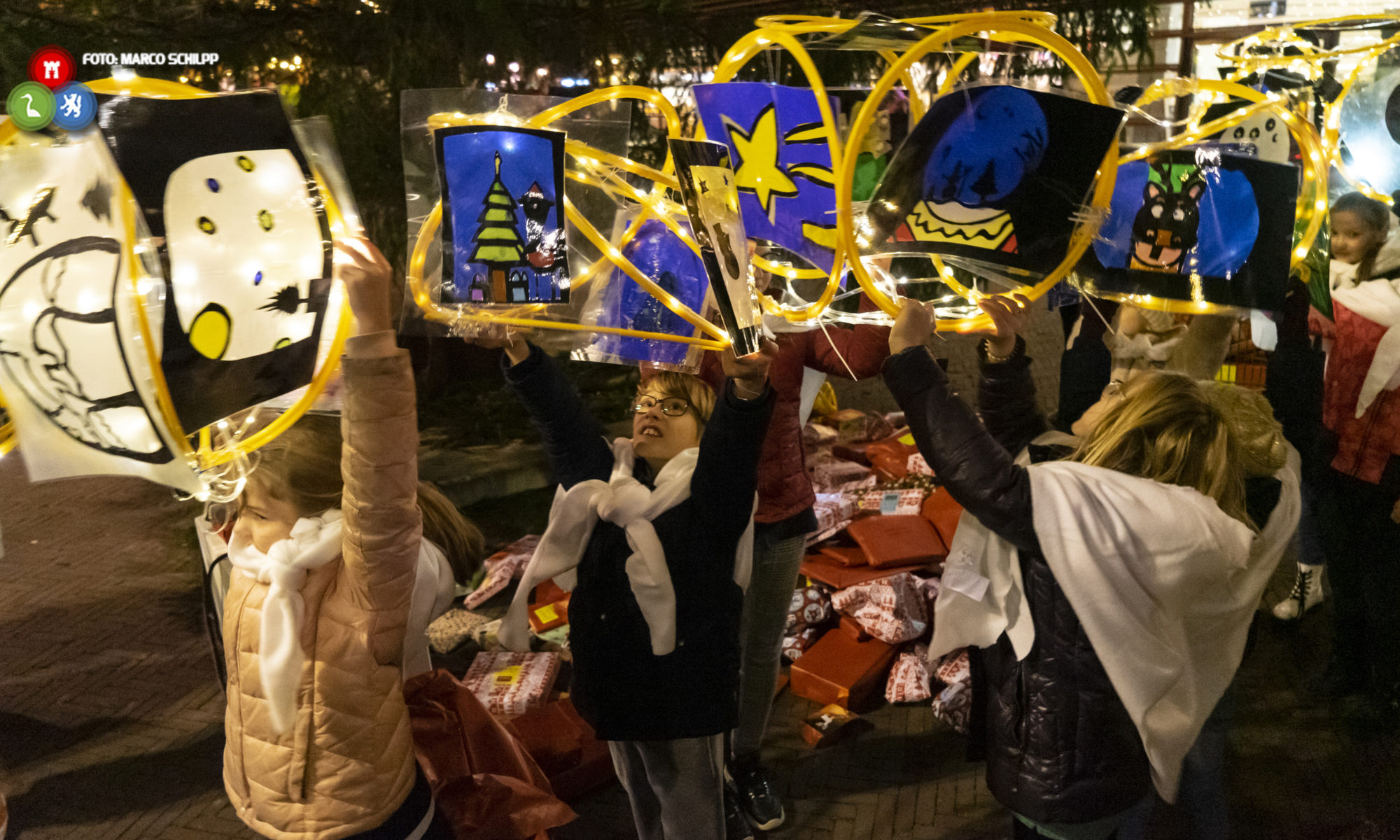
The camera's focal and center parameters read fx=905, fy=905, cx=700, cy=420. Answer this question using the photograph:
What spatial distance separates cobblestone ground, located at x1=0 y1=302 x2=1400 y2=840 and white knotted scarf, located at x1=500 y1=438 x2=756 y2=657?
4.29 feet

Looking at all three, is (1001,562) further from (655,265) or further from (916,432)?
(655,265)

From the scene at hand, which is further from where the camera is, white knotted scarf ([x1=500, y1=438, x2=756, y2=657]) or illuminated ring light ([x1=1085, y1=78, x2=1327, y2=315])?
white knotted scarf ([x1=500, y1=438, x2=756, y2=657])

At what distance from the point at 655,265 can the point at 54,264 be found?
1.14 metres

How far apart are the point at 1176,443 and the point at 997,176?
2.28 ft

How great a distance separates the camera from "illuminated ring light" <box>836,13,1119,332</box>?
63.6 inches

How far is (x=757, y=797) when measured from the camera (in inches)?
120

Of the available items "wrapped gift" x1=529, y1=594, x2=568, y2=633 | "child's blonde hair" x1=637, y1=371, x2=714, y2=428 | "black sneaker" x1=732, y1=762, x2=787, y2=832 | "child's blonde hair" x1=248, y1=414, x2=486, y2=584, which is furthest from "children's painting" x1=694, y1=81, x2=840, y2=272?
"wrapped gift" x1=529, y1=594, x2=568, y2=633

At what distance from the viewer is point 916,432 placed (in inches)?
73.5

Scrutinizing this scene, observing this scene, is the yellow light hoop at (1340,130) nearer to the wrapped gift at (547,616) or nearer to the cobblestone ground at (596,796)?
the cobblestone ground at (596,796)

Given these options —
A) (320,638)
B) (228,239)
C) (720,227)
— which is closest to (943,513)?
(720,227)

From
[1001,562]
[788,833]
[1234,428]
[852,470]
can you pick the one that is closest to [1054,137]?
[1234,428]

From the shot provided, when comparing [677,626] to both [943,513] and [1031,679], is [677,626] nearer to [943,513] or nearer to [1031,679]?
[1031,679]

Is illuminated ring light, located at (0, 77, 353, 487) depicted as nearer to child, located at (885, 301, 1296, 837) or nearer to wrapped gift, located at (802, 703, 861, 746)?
child, located at (885, 301, 1296, 837)

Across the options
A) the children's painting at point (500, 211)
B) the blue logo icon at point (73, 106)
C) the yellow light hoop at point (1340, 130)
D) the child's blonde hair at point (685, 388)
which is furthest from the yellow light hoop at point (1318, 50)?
the blue logo icon at point (73, 106)
